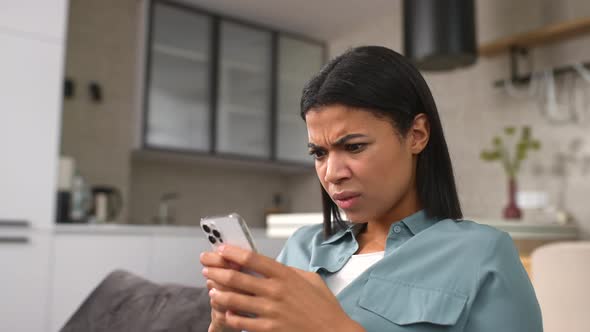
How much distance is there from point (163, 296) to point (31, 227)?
1.64 m

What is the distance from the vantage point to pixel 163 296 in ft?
4.02

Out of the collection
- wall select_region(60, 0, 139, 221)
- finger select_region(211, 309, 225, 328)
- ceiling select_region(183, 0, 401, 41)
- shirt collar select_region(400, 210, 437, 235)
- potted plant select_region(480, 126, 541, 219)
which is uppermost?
ceiling select_region(183, 0, 401, 41)

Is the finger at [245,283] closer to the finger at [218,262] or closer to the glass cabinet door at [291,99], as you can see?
the finger at [218,262]

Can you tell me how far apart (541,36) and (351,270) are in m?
2.83

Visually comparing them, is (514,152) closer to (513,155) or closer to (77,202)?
(513,155)

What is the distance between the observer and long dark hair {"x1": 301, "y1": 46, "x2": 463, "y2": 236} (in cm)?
83

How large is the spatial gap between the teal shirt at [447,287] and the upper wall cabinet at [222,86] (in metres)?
3.30

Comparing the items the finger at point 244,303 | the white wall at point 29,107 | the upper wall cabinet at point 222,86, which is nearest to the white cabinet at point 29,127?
the white wall at point 29,107

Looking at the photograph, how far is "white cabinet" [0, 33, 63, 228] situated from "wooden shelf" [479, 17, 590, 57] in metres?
2.44

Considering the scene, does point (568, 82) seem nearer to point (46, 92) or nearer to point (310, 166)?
point (310, 166)

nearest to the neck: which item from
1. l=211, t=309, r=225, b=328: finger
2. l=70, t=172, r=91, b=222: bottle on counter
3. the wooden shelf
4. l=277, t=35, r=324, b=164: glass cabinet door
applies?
l=211, t=309, r=225, b=328: finger

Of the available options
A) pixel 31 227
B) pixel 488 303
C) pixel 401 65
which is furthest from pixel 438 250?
pixel 31 227

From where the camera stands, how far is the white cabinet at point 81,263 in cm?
267

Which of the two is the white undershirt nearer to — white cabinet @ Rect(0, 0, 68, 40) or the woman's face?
the woman's face
